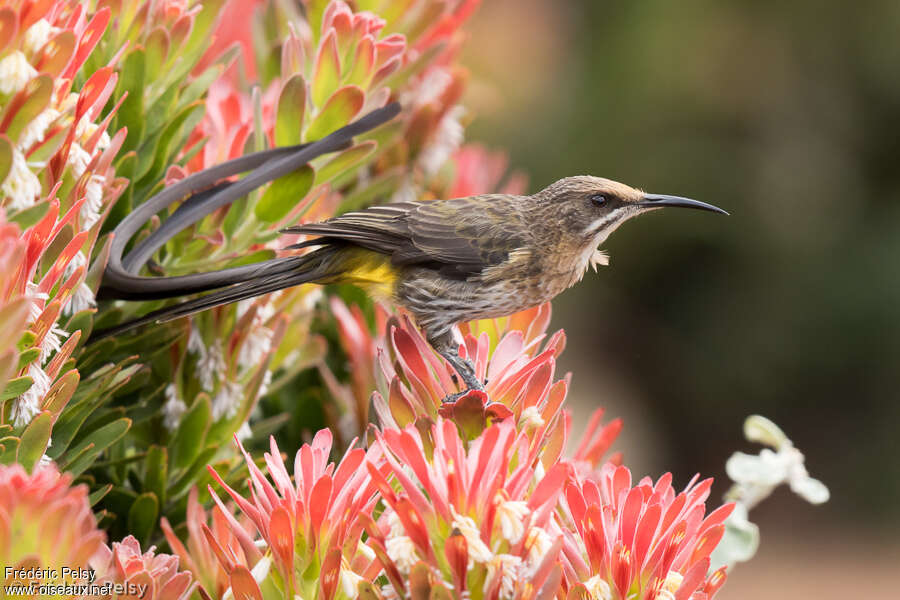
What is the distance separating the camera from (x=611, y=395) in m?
9.63

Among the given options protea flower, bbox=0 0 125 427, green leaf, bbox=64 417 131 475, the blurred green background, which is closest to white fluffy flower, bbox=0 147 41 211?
protea flower, bbox=0 0 125 427

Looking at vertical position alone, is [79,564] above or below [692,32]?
above

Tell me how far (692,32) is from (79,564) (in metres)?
7.99

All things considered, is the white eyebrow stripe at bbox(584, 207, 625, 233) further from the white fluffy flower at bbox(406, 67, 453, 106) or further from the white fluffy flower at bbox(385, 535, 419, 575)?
the white fluffy flower at bbox(385, 535, 419, 575)

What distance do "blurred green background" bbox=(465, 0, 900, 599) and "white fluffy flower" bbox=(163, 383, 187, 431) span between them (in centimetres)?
689

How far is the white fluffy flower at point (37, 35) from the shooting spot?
3.56 ft

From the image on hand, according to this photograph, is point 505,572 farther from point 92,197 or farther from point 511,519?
point 92,197

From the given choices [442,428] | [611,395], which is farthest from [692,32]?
[442,428]

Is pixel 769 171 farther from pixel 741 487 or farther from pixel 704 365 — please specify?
pixel 741 487

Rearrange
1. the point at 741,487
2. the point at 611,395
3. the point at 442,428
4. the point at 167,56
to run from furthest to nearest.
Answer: the point at 611,395, the point at 741,487, the point at 167,56, the point at 442,428

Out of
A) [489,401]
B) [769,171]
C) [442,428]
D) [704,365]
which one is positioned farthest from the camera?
[704,365]

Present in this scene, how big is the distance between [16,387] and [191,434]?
0.50 metres

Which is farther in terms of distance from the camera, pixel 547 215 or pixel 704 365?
pixel 704 365

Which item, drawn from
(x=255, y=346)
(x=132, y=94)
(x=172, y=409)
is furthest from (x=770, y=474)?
(x=132, y=94)
